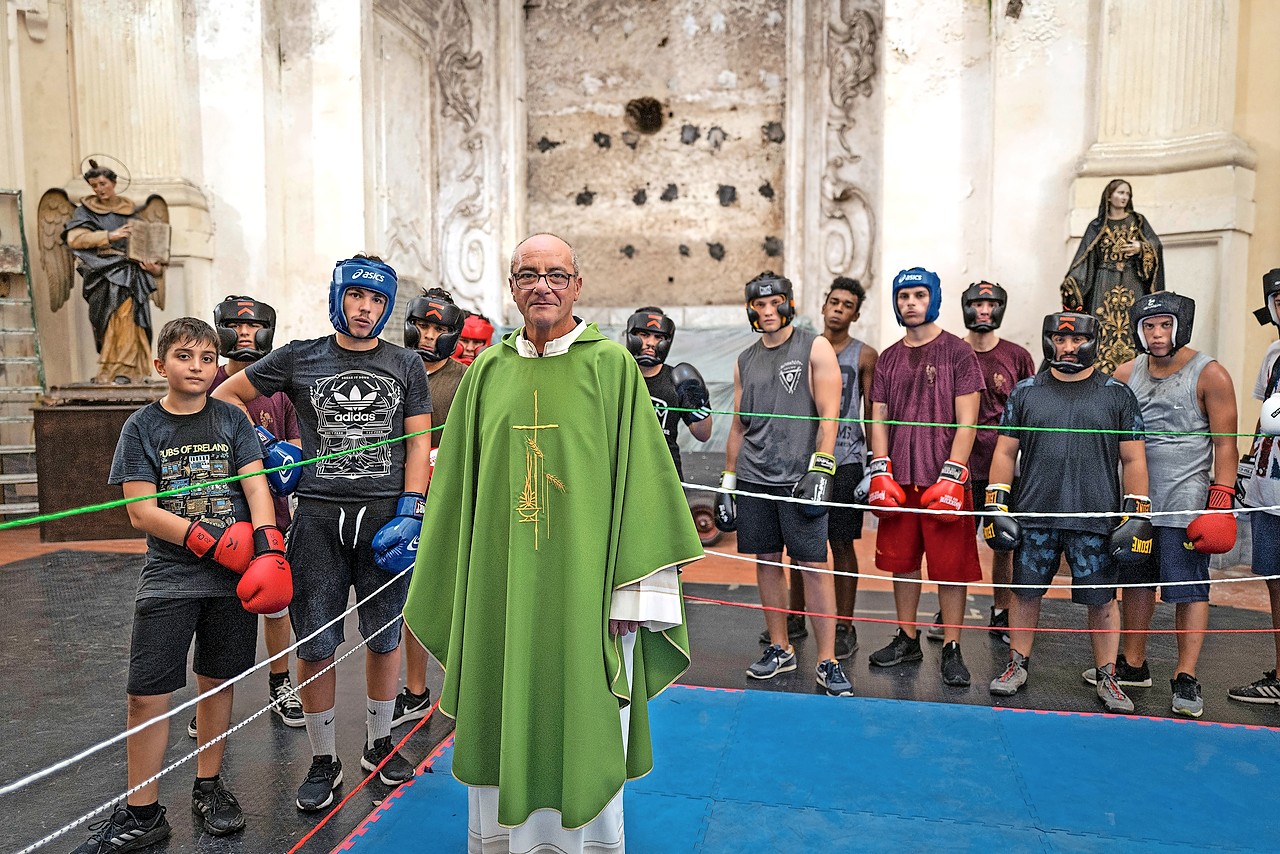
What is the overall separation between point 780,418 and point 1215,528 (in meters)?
1.93

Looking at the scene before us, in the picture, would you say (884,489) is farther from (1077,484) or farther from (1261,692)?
(1261,692)

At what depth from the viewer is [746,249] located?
11062 mm

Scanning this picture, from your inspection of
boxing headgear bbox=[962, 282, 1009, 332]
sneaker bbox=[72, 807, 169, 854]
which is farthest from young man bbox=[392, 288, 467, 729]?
boxing headgear bbox=[962, 282, 1009, 332]

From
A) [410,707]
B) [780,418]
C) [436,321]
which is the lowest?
[410,707]

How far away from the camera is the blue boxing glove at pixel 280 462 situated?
334 cm

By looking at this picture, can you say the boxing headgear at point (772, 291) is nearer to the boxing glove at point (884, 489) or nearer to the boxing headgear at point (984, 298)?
the boxing glove at point (884, 489)

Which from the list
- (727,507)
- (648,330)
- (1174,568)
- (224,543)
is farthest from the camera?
(648,330)

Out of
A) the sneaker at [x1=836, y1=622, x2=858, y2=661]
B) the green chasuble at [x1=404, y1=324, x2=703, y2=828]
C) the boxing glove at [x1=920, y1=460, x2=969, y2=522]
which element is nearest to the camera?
the green chasuble at [x1=404, y1=324, x2=703, y2=828]

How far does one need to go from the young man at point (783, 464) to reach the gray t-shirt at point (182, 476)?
236cm

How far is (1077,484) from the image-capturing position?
13.4 ft

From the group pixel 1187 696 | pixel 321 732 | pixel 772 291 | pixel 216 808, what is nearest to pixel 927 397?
pixel 772 291

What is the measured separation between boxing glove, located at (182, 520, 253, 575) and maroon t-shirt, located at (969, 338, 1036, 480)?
356 centimetres

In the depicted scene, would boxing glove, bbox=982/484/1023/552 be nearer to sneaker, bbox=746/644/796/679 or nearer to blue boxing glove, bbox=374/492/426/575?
sneaker, bbox=746/644/796/679

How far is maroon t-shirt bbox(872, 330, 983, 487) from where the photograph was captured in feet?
14.6
